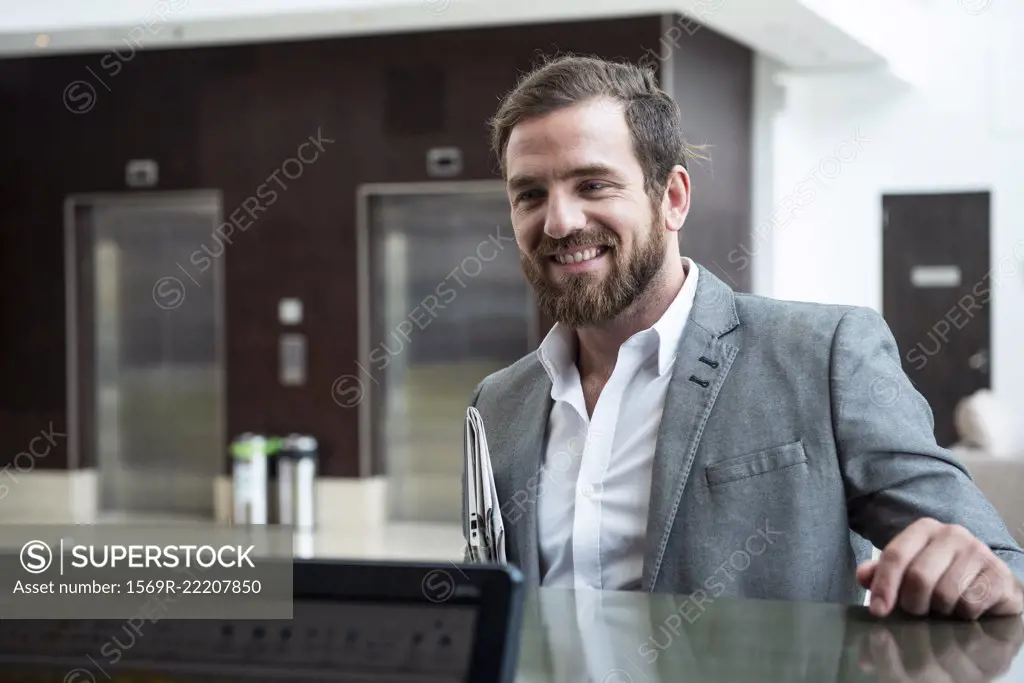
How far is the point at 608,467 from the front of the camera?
1.88 metres

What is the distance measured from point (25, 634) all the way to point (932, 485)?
1140 mm

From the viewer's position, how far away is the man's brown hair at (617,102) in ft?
6.14

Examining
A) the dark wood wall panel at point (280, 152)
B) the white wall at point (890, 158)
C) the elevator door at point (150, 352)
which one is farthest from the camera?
the elevator door at point (150, 352)

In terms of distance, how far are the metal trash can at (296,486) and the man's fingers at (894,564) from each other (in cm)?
838

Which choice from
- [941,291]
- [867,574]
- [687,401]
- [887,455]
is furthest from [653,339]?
[941,291]

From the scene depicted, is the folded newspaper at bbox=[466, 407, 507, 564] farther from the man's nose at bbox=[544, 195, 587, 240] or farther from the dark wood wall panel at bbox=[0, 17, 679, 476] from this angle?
the dark wood wall panel at bbox=[0, 17, 679, 476]

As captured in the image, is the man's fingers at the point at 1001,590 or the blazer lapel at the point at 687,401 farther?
the blazer lapel at the point at 687,401

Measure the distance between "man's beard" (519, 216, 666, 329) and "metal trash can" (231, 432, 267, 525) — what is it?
7703 mm

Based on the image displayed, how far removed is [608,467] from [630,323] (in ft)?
0.76

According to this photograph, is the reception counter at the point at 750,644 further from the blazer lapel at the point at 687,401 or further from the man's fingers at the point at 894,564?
the blazer lapel at the point at 687,401

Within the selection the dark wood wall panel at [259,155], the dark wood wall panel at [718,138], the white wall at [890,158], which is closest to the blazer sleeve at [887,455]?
the dark wood wall panel at [718,138]

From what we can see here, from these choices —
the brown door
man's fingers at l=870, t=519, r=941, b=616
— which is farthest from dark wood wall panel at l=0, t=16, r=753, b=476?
man's fingers at l=870, t=519, r=941, b=616

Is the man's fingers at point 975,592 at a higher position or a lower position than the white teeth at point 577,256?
lower

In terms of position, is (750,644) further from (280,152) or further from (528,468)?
(280,152)
